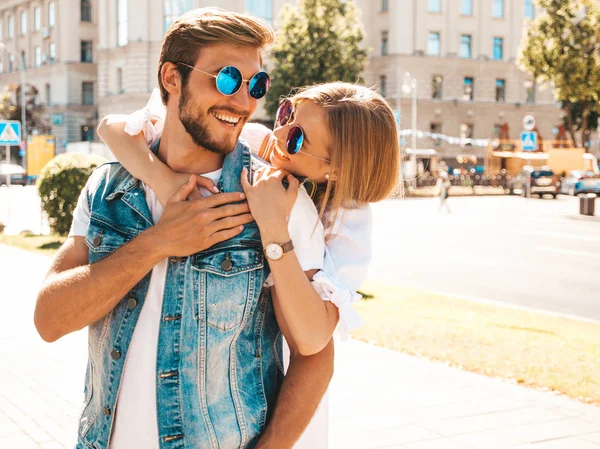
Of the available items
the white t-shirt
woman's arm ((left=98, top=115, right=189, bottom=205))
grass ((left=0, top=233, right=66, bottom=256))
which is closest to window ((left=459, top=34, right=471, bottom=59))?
grass ((left=0, top=233, right=66, bottom=256))

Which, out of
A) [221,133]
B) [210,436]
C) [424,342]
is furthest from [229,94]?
[424,342]

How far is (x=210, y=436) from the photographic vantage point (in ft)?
6.51

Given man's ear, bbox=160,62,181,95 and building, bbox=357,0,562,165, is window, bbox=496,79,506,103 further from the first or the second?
man's ear, bbox=160,62,181,95

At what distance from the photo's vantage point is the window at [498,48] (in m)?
60.2

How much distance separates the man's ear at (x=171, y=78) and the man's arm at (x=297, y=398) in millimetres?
797

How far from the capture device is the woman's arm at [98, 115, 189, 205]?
6.93ft

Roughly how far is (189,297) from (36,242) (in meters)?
17.1

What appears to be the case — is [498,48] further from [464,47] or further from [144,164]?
[144,164]

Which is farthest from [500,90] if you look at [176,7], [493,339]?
[493,339]

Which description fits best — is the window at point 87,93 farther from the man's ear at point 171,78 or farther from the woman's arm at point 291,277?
the woman's arm at point 291,277

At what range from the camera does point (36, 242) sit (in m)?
18.1

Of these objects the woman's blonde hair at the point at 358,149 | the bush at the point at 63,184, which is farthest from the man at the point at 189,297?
the bush at the point at 63,184

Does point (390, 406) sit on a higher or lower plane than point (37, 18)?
lower

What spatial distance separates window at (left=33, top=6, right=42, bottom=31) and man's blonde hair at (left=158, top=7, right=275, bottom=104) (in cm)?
7474
